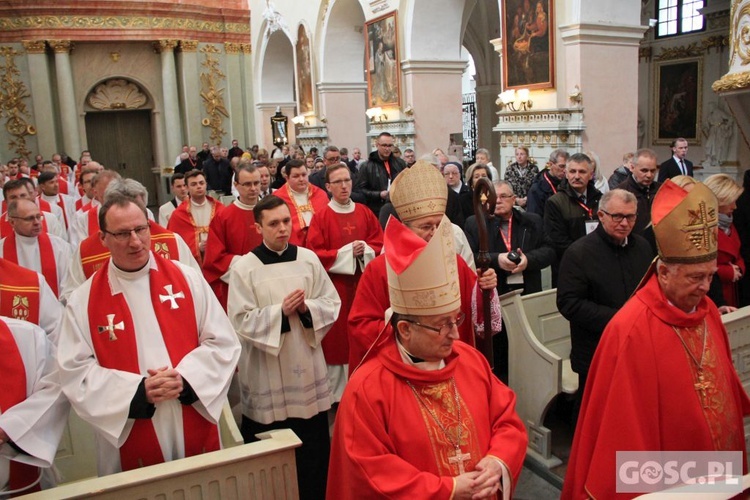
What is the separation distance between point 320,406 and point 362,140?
47.4 feet

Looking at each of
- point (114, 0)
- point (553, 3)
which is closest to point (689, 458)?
point (553, 3)

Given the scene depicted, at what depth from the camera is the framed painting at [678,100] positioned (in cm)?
1588

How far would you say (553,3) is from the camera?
9438mm

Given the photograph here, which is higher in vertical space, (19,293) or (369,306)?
(19,293)

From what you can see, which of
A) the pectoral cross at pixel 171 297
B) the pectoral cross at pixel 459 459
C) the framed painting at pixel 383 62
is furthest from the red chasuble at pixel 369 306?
the framed painting at pixel 383 62

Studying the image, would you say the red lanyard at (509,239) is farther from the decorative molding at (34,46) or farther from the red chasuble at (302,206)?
the decorative molding at (34,46)

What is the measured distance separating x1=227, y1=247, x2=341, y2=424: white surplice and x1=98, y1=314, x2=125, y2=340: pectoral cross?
98 centimetres

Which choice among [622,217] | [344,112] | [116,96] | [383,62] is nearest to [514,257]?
[622,217]

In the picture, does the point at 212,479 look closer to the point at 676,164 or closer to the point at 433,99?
the point at 676,164

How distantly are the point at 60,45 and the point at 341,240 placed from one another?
17596 mm

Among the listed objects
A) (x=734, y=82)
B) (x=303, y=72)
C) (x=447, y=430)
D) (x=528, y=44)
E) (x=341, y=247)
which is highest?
(x=303, y=72)

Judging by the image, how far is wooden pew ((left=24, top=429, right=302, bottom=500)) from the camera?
2357 mm

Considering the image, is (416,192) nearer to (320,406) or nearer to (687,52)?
(320,406)

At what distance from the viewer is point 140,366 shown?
110 inches
